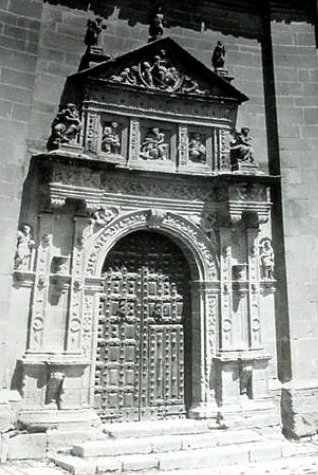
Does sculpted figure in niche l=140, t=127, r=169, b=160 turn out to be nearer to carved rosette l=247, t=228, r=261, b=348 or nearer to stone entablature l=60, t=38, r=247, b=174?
stone entablature l=60, t=38, r=247, b=174

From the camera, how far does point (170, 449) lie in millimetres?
6090

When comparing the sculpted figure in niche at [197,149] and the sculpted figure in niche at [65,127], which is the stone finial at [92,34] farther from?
the sculpted figure in niche at [197,149]

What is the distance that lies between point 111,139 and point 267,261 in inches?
124

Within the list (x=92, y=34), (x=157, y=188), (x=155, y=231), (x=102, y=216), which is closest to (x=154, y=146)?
(x=157, y=188)

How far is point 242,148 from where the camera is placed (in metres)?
7.75

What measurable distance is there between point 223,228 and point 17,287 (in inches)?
129

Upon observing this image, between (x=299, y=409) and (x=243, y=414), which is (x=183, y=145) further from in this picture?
(x=299, y=409)

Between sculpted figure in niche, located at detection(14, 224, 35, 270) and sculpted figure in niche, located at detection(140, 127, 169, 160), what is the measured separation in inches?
86.1

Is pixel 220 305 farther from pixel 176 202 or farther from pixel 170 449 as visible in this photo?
pixel 170 449

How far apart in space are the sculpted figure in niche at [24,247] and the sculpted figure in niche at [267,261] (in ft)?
11.8

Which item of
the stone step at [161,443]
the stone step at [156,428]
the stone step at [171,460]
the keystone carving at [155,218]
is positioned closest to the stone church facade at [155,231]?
the keystone carving at [155,218]

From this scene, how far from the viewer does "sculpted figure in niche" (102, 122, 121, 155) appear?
7387 mm

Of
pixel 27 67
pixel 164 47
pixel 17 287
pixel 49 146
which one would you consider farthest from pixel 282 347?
Result: pixel 27 67

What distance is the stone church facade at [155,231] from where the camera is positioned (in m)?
6.64
